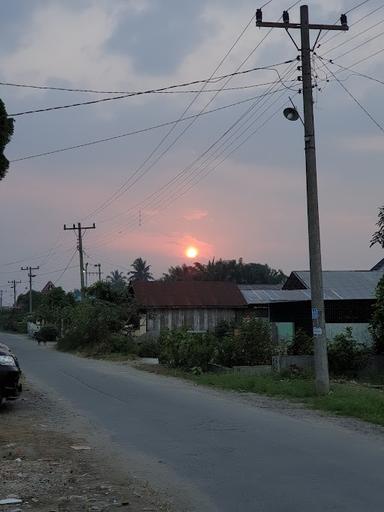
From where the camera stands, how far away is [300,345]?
22.7 m

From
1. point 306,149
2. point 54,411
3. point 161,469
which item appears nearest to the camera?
point 161,469

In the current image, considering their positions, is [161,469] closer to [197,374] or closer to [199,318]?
[197,374]

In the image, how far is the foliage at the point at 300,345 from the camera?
22.4 m

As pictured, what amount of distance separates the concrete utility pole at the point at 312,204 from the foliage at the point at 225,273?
76012 mm

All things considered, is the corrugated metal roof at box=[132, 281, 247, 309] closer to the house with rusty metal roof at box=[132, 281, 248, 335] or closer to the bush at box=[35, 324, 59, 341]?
the house with rusty metal roof at box=[132, 281, 248, 335]

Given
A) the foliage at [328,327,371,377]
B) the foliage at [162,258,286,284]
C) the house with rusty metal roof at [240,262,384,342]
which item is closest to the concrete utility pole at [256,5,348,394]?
the foliage at [328,327,371,377]

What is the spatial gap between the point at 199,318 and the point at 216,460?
139 feet

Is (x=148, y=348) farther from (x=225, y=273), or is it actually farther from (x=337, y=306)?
(x=225, y=273)

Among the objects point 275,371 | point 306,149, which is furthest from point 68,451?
point 275,371

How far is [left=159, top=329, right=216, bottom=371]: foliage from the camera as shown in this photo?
78.8ft

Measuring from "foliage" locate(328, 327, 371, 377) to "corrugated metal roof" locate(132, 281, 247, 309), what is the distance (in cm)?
2753

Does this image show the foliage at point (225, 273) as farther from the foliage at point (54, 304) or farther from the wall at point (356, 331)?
the wall at point (356, 331)

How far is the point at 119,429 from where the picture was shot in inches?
441

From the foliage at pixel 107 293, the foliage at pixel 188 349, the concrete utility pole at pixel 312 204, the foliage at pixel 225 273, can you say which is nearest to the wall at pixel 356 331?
the foliage at pixel 188 349
